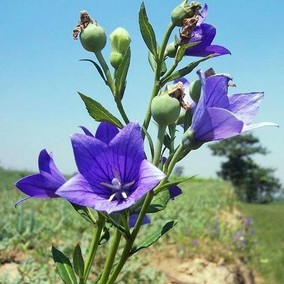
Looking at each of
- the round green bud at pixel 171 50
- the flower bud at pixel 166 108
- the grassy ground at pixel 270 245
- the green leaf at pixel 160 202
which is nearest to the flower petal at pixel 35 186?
the green leaf at pixel 160 202

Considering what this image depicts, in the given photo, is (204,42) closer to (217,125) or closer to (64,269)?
(217,125)

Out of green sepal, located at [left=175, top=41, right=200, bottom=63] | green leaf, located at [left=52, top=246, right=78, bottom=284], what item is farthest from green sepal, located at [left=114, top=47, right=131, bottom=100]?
green leaf, located at [left=52, top=246, right=78, bottom=284]

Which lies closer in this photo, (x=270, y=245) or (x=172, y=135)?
(x=172, y=135)

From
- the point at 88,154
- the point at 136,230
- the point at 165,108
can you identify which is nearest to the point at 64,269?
the point at 136,230

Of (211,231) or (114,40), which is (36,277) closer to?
(114,40)

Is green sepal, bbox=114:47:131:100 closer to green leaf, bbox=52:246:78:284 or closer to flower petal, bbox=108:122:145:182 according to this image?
flower petal, bbox=108:122:145:182

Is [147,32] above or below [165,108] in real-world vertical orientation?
above

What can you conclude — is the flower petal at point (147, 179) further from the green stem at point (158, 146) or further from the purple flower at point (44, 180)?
the purple flower at point (44, 180)
